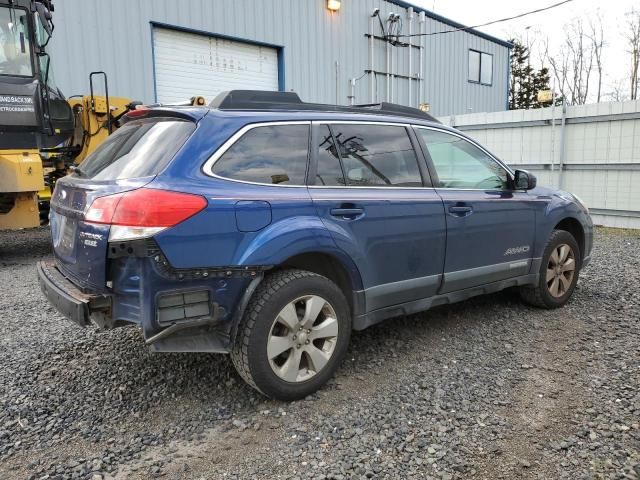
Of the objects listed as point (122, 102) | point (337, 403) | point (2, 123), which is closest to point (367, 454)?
point (337, 403)

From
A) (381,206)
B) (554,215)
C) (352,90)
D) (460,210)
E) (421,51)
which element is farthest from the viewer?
(421,51)

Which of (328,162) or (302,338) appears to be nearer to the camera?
(302,338)

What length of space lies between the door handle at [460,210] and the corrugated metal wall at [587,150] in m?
7.40

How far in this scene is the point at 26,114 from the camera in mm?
7176

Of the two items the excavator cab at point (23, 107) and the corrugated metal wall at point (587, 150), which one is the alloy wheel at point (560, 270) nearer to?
the corrugated metal wall at point (587, 150)

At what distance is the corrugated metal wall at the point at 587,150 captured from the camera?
32.0 ft

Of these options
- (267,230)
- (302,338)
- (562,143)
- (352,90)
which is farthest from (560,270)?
(352,90)

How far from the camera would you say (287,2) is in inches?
527

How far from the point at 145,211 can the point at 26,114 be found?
5791mm

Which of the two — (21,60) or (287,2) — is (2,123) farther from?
(287,2)

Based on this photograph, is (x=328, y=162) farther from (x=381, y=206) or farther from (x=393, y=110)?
(x=393, y=110)

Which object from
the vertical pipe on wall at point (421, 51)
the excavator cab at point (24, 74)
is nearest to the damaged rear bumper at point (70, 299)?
the excavator cab at point (24, 74)

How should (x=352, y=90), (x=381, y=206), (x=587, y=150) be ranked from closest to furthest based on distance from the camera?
(x=381, y=206), (x=587, y=150), (x=352, y=90)

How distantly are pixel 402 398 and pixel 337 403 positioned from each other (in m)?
0.40
